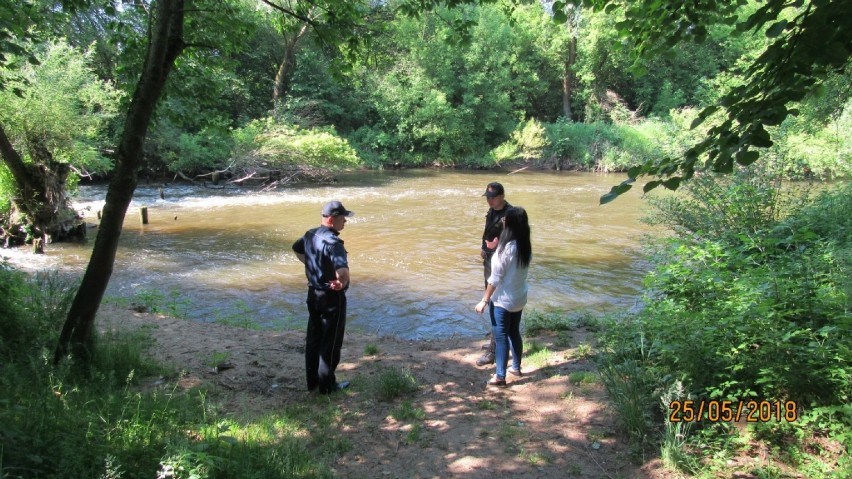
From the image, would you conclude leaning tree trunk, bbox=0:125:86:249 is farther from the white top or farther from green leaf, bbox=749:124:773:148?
green leaf, bbox=749:124:773:148

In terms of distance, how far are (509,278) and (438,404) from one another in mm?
1395

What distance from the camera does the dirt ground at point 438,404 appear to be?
145 inches

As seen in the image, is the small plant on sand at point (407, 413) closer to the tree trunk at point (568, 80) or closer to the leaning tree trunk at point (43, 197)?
the leaning tree trunk at point (43, 197)

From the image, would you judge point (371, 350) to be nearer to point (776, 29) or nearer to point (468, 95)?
point (776, 29)

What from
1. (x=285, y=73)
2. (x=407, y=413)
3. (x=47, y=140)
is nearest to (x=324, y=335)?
(x=407, y=413)

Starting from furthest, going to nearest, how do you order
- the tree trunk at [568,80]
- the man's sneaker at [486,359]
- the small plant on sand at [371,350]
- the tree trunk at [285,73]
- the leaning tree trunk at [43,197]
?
the tree trunk at [568,80] < the tree trunk at [285,73] < the leaning tree trunk at [43,197] < the small plant on sand at [371,350] < the man's sneaker at [486,359]

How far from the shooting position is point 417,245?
14008 millimetres

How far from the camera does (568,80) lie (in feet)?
148

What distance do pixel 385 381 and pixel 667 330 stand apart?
2589 mm

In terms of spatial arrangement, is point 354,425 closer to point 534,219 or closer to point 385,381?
point 385,381

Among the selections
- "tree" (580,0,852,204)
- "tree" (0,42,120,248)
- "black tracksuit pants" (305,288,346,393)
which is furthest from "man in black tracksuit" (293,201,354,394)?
"tree" (0,42,120,248)

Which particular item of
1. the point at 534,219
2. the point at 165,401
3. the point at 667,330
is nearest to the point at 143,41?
the point at 165,401

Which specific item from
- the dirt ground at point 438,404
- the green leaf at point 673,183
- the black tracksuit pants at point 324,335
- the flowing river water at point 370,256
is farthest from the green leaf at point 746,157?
the flowing river water at point 370,256

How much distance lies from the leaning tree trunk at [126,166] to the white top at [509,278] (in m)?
3.30
